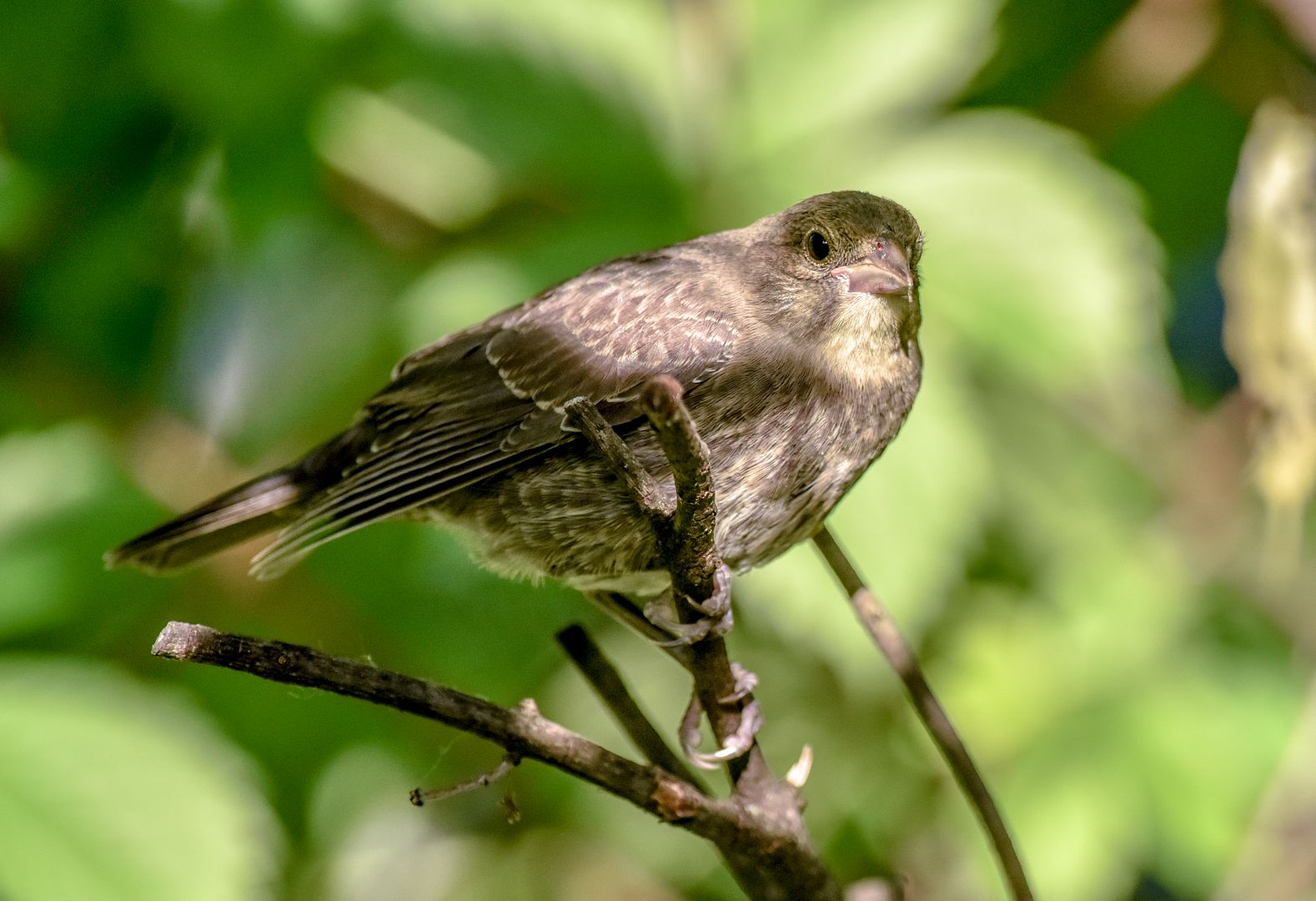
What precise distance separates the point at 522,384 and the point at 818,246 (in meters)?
0.75

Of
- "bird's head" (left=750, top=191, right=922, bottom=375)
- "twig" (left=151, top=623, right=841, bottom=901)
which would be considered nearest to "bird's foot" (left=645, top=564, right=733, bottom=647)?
"twig" (left=151, top=623, right=841, bottom=901)

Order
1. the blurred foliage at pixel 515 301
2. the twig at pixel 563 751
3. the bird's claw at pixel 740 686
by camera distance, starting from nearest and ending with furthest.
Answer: the twig at pixel 563 751 → the bird's claw at pixel 740 686 → the blurred foliage at pixel 515 301

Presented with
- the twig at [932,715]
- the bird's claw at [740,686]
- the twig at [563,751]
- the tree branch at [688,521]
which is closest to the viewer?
the twig at [563,751]

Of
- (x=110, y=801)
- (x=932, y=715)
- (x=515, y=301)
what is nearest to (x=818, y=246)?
(x=515, y=301)

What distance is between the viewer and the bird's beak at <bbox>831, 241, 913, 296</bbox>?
2836 mm

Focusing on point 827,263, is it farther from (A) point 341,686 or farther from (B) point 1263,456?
(A) point 341,686

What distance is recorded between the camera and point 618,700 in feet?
7.50

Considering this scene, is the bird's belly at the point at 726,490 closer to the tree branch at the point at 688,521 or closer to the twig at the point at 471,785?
the tree branch at the point at 688,521

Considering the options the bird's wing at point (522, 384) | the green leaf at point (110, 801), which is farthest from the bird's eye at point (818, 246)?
the green leaf at point (110, 801)

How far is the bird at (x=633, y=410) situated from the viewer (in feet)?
9.12

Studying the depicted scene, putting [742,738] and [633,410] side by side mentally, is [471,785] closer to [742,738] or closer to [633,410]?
[742,738]

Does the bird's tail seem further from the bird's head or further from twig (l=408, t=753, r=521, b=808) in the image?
twig (l=408, t=753, r=521, b=808)

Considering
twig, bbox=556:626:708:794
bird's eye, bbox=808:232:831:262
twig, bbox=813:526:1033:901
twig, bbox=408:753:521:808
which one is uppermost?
twig, bbox=408:753:521:808

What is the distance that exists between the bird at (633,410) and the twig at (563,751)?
723 mm
